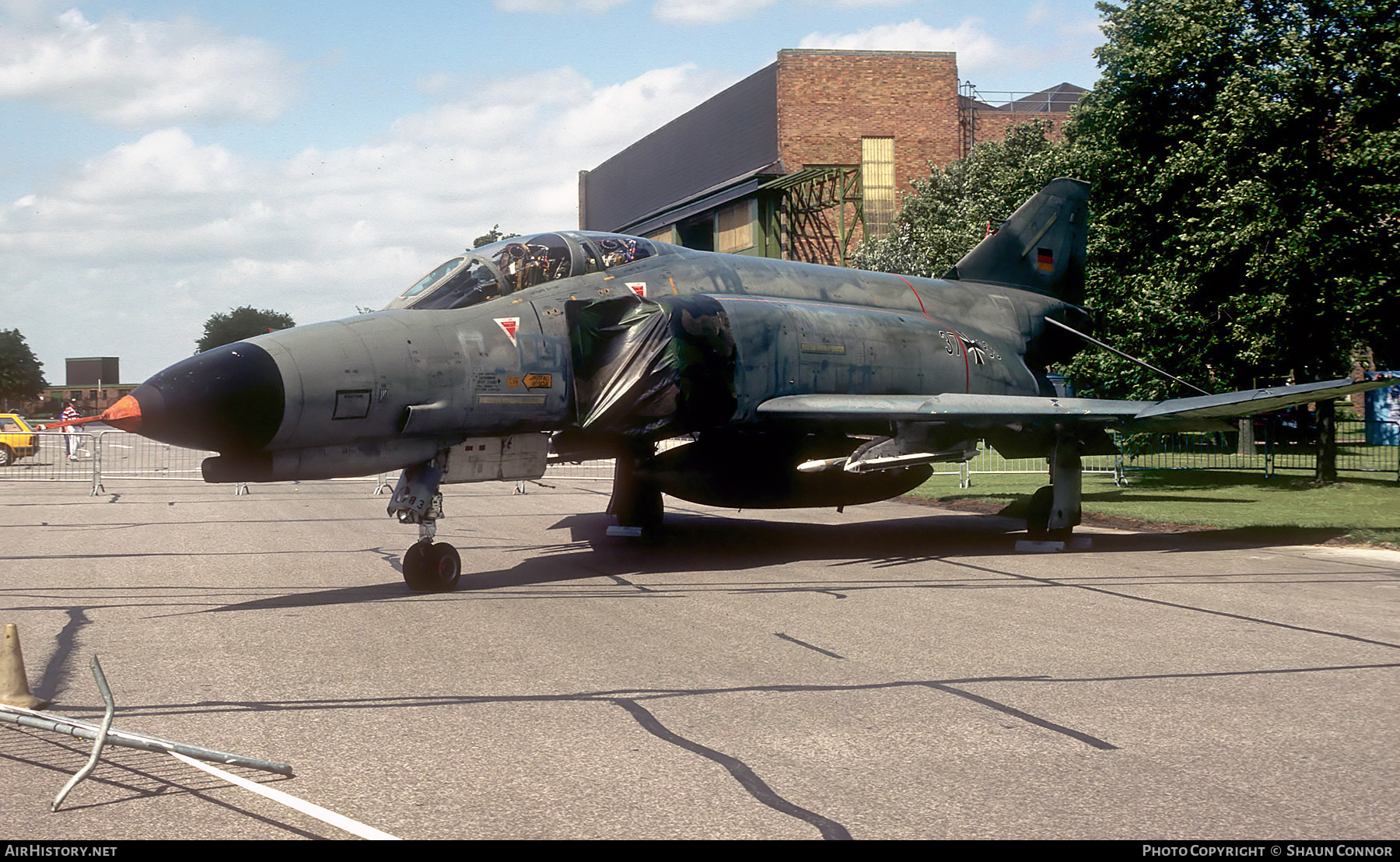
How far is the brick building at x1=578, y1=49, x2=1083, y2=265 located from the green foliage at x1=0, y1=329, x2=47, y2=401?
87708 millimetres

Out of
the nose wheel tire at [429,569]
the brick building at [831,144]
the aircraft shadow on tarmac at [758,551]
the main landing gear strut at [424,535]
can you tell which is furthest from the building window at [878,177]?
the nose wheel tire at [429,569]

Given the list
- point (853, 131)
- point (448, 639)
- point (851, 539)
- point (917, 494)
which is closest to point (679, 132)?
point (853, 131)

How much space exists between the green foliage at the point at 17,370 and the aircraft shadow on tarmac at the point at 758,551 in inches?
4696

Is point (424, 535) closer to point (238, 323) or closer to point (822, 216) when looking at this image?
point (822, 216)

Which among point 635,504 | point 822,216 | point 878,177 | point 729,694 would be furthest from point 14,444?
point 878,177

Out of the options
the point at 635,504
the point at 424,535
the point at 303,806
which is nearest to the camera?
the point at 303,806

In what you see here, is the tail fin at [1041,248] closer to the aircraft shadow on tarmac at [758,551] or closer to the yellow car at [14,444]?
the aircraft shadow on tarmac at [758,551]

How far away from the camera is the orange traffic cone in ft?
18.3

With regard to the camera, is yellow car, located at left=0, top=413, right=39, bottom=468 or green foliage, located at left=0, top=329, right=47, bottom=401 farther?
green foliage, located at left=0, top=329, right=47, bottom=401

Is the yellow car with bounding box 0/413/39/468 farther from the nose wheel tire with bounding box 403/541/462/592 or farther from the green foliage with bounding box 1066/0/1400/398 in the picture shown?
the green foliage with bounding box 1066/0/1400/398

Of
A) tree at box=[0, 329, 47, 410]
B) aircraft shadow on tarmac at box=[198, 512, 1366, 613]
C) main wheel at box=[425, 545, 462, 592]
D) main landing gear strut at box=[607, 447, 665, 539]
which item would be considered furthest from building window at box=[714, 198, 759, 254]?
tree at box=[0, 329, 47, 410]

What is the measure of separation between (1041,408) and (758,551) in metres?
3.85

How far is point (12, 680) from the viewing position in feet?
18.3

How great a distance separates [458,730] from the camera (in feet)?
17.3
